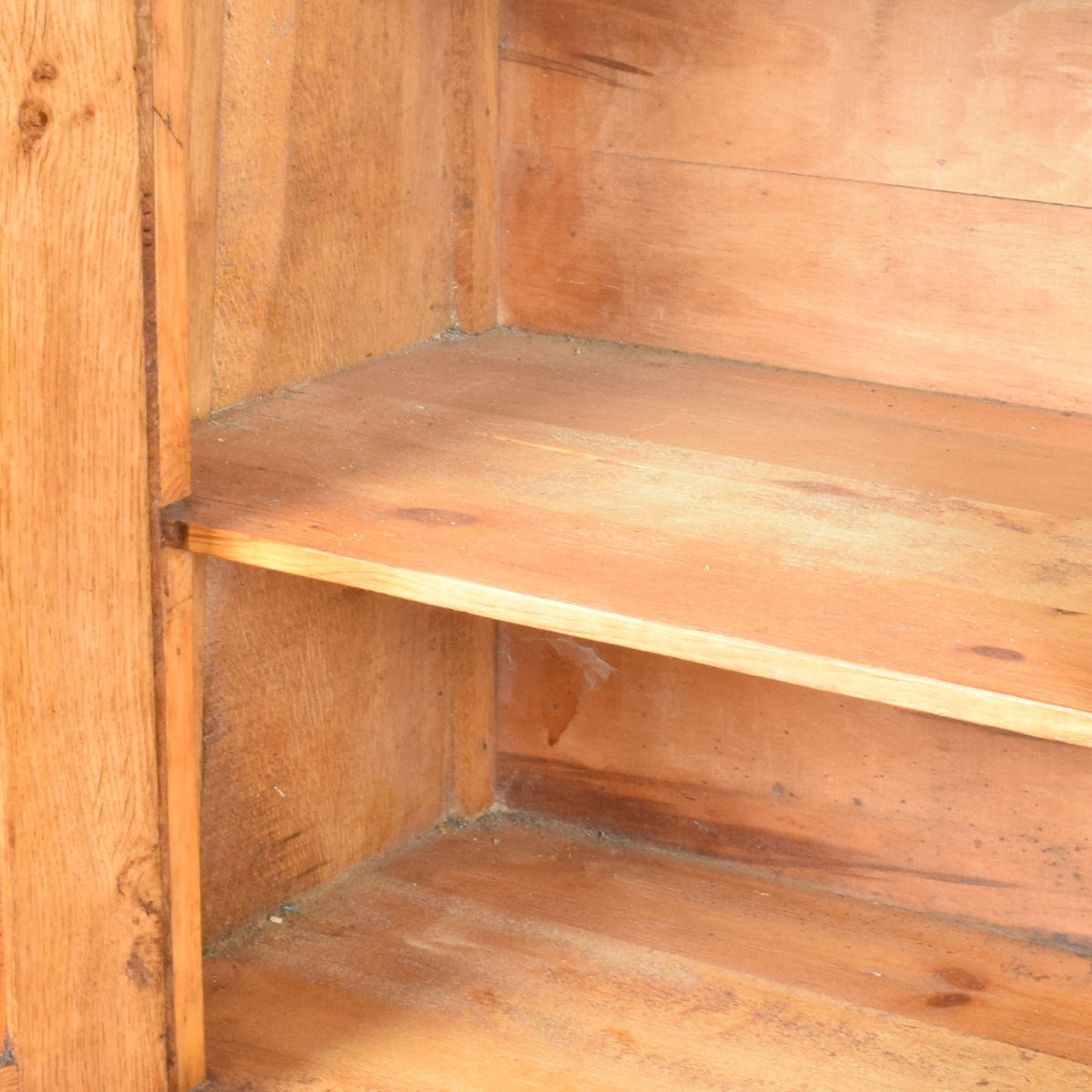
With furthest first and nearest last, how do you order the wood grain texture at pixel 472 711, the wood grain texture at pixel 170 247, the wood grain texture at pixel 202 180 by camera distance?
the wood grain texture at pixel 472 711
the wood grain texture at pixel 202 180
the wood grain texture at pixel 170 247

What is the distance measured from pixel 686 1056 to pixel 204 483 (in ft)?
1.84

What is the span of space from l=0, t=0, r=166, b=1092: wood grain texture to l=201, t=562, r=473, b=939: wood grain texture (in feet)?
0.69

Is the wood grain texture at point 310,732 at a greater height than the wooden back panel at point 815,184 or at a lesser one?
lesser

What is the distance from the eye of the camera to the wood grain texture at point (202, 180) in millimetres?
1146

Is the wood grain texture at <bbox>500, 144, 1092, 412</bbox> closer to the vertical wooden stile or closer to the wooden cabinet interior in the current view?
the wooden cabinet interior

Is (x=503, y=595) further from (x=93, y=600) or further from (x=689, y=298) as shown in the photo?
(x=689, y=298)

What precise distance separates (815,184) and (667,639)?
571 millimetres

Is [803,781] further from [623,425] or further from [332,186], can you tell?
[332,186]

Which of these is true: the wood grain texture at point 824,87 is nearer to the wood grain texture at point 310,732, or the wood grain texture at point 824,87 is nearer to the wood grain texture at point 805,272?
the wood grain texture at point 805,272

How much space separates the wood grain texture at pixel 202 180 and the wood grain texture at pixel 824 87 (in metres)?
0.34

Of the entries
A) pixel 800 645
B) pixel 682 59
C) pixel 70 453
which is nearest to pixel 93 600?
pixel 70 453

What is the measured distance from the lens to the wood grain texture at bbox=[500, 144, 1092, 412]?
1.28 metres

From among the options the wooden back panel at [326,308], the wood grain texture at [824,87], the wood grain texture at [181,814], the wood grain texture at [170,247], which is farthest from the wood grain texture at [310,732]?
the wood grain texture at [824,87]

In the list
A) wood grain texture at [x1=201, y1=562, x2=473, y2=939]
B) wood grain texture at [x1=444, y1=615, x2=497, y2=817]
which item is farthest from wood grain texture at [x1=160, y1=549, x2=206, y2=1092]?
wood grain texture at [x1=444, y1=615, x2=497, y2=817]
